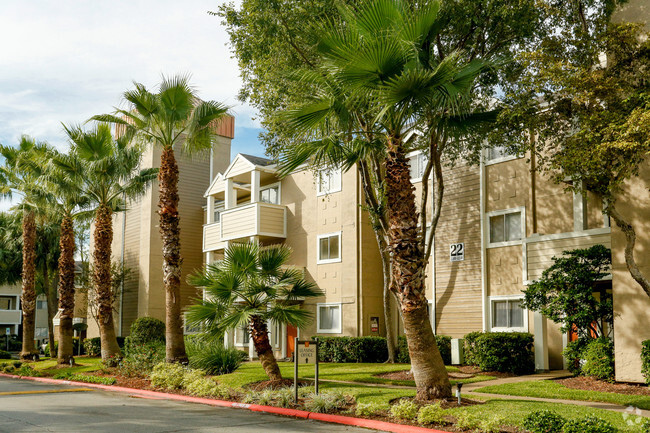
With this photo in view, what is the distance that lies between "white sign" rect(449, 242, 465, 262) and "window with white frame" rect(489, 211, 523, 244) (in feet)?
4.05

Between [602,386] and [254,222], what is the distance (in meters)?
16.9

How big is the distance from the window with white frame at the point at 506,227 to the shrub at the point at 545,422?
1159 cm

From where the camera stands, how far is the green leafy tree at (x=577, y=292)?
15750 mm

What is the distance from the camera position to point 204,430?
10664 millimetres

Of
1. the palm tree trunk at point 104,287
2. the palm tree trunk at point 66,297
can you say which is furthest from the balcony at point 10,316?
the palm tree trunk at point 104,287

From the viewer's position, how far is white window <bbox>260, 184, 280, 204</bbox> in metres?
30.3

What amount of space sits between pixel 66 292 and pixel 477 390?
18265 mm

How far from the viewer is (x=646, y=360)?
13.6 m

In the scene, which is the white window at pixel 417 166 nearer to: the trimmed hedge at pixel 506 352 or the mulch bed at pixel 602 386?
the trimmed hedge at pixel 506 352

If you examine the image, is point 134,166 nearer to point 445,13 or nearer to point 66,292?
point 66,292

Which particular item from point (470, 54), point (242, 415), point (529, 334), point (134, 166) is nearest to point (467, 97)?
point (470, 54)

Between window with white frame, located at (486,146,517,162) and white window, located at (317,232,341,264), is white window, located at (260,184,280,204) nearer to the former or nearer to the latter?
white window, located at (317,232,341,264)

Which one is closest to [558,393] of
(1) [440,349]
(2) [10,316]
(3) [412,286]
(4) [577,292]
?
(4) [577,292]

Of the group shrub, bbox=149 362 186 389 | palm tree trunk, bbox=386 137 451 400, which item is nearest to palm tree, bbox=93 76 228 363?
shrub, bbox=149 362 186 389
